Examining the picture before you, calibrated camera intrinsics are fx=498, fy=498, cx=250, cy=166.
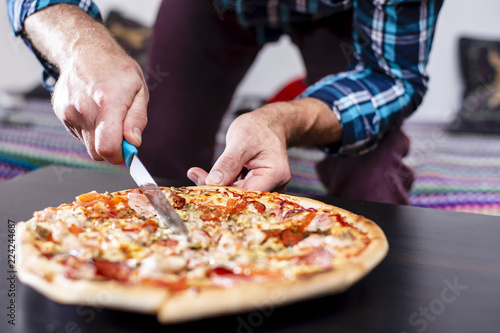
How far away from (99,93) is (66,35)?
33 centimetres

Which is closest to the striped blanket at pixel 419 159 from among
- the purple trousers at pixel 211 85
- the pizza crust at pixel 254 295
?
the purple trousers at pixel 211 85

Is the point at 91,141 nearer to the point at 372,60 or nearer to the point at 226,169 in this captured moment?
the point at 226,169

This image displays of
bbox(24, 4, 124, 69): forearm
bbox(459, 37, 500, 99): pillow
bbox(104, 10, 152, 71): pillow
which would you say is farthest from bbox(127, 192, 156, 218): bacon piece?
bbox(459, 37, 500, 99): pillow

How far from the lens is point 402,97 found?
1.37m

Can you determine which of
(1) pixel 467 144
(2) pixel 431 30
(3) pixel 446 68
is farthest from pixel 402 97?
(3) pixel 446 68

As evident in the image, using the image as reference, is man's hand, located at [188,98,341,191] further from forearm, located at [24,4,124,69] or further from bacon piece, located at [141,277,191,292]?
bacon piece, located at [141,277,191,292]

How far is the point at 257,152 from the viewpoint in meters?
1.04

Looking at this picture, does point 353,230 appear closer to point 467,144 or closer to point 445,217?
point 445,217

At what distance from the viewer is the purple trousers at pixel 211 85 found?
1.53 metres

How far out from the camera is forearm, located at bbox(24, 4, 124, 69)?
40.8 inches

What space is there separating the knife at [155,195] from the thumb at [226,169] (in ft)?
0.52

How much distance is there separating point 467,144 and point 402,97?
1575mm

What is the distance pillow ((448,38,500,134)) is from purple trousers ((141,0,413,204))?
1558 millimetres

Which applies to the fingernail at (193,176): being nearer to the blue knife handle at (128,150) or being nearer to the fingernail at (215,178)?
the fingernail at (215,178)
